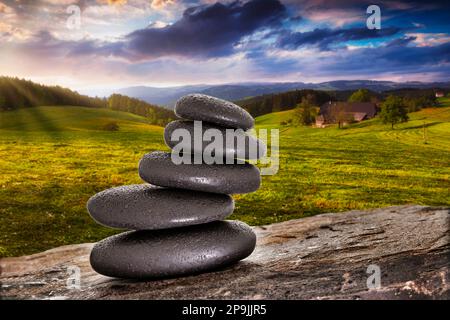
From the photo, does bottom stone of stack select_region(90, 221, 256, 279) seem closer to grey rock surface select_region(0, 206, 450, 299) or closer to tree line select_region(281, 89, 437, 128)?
grey rock surface select_region(0, 206, 450, 299)

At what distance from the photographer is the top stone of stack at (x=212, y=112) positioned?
7.43m

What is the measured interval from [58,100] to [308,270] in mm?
48690

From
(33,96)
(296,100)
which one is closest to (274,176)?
(296,100)

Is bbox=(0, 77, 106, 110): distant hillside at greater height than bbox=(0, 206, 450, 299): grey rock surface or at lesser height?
greater

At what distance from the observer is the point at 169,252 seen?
7.38 m

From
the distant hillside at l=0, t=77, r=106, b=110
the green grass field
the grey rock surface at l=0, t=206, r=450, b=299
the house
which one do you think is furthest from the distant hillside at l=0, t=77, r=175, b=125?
the grey rock surface at l=0, t=206, r=450, b=299

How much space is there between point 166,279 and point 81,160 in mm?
19635

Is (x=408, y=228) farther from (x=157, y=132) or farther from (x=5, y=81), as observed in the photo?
(x=5, y=81)

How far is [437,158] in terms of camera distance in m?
24.0

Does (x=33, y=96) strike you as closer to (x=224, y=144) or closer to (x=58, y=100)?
(x=58, y=100)

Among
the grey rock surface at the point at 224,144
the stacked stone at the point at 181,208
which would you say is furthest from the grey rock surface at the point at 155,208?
the grey rock surface at the point at 224,144

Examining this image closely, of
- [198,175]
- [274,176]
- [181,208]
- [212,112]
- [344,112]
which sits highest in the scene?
[344,112]

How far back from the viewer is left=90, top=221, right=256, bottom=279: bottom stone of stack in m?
7.39

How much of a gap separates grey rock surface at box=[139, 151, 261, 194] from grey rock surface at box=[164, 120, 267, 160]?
26cm
